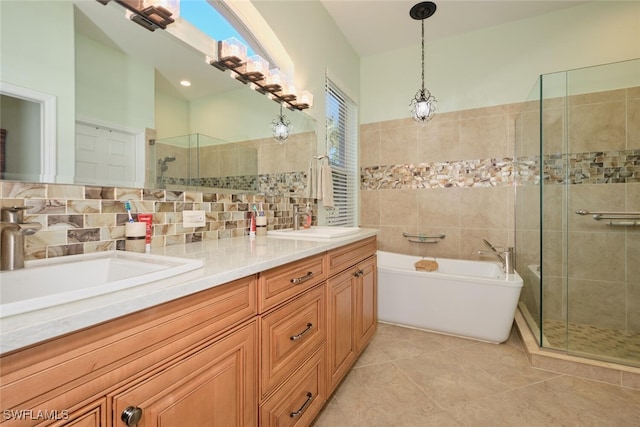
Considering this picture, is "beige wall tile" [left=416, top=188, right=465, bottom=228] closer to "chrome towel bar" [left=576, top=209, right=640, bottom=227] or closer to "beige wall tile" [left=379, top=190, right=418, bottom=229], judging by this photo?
"beige wall tile" [left=379, top=190, right=418, bottom=229]

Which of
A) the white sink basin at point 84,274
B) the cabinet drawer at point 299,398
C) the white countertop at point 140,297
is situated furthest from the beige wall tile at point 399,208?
the white sink basin at point 84,274

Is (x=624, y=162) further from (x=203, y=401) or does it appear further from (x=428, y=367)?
(x=203, y=401)

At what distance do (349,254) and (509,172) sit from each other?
2.18m

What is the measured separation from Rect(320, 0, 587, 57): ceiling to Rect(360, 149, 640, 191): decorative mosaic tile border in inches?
54.1

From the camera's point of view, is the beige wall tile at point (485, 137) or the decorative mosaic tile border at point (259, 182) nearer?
the decorative mosaic tile border at point (259, 182)

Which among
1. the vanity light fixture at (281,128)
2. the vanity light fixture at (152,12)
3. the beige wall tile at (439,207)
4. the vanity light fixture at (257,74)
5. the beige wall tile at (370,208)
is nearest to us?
the vanity light fixture at (152,12)

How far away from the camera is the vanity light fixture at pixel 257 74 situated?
1.50 metres

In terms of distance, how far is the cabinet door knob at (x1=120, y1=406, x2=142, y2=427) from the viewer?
56 centimetres

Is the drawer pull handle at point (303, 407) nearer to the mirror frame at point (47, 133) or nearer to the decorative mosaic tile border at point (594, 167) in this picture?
the mirror frame at point (47, 133)

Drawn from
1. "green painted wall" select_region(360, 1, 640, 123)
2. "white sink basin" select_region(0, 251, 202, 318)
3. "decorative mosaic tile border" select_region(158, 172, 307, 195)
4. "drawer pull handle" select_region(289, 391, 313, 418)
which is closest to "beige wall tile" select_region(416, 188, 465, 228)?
"green painted wall" select_region(360, 1, 640, 123)

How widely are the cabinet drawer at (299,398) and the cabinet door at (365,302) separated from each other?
0.50 metres

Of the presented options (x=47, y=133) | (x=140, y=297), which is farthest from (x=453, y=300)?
(x=47, y=133)

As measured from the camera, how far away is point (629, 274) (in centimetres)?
220

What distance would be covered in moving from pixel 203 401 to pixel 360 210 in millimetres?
2913
